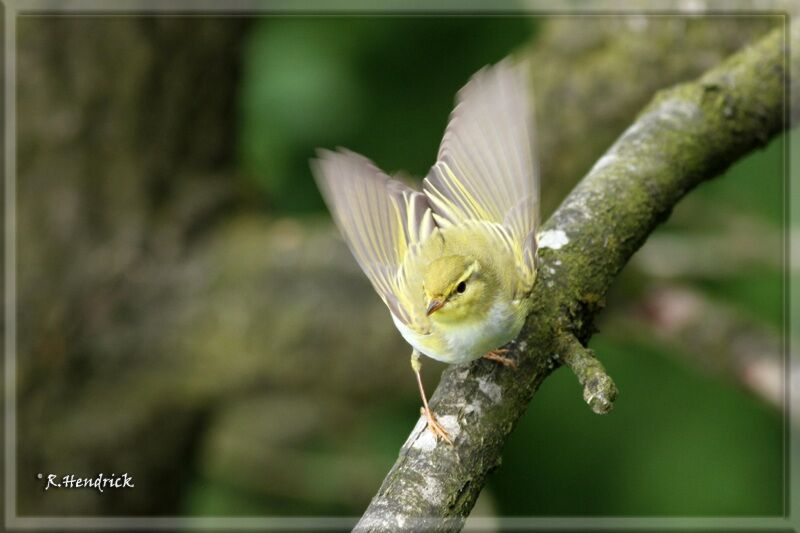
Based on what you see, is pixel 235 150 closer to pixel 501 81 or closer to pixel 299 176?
pixel 299 176

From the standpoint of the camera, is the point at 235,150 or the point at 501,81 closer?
the point at 501,81

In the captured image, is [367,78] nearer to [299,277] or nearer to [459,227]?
[299,277]

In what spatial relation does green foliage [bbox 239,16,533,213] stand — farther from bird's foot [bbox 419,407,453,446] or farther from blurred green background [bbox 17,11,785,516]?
bird's foot [bbox 419,407,453,446]

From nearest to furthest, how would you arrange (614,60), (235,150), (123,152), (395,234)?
(395,234) → (614,60) → (123,152) → (235,150)

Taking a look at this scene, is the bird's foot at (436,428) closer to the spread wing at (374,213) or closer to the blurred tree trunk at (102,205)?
the spread wing at (374,213)

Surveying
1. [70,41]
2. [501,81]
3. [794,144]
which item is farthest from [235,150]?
[794,144]
